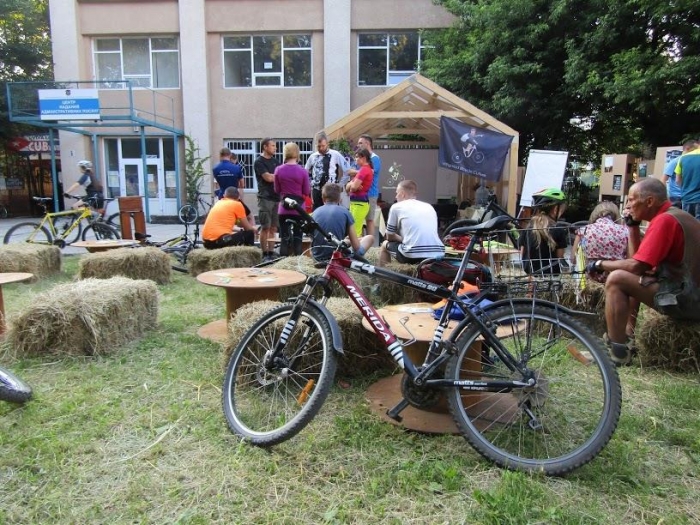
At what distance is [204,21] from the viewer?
52.5 ft

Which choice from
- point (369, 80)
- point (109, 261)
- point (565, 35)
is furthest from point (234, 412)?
point (369, 80)

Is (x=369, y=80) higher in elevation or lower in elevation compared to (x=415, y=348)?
higher

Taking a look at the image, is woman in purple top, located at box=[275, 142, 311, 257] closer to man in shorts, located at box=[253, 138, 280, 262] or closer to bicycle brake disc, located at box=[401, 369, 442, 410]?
man in shorts, located at box=[253, 138, 280, 262]

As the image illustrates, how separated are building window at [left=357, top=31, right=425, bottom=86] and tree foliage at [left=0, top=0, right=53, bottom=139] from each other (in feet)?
41.8

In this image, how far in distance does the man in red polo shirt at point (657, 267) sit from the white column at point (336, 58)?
13.3m

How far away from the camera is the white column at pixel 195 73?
16.0m

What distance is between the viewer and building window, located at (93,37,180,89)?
16688mm

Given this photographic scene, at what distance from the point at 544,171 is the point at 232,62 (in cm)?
1124

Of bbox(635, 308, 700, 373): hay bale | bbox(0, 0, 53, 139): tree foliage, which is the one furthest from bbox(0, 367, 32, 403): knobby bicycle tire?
bbox(0, 0, 53, 139): tree foliage

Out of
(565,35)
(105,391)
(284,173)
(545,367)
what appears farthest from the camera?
(565,35)

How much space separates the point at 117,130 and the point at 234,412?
1636 cm

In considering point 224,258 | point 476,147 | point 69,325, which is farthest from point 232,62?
point 69,325

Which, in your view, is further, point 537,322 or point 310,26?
point 310,26

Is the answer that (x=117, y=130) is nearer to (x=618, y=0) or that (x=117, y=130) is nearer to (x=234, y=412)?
(x=618, y=0)
